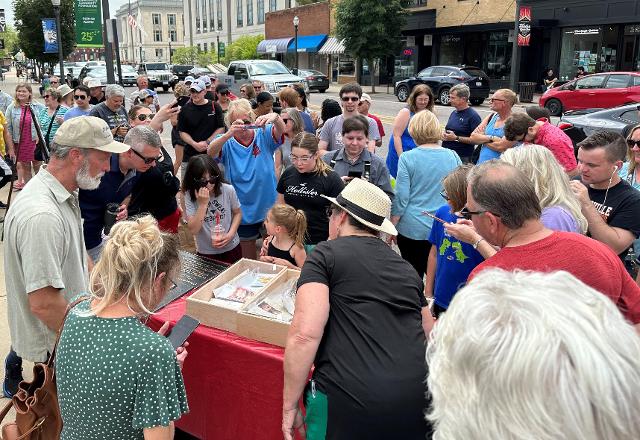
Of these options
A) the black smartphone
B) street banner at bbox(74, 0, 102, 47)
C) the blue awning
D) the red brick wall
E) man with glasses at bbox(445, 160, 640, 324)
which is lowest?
the black smartphone

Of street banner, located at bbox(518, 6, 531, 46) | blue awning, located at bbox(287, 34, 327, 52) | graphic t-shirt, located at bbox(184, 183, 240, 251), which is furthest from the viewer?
blue awning, located at bbox(287, 34, 327, 52)

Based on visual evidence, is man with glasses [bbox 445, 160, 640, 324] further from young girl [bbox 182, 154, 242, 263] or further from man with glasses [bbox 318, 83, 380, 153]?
man with glasses [bbox 318, 83, 380, 153]

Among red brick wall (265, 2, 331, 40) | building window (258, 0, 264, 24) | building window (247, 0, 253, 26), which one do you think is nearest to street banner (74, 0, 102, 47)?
red brick wall (265, 2, 331, 40)

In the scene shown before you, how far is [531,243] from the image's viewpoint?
2.21 metres

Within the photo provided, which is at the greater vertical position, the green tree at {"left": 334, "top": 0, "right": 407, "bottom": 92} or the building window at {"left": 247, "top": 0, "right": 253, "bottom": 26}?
the building window at {"left": 247, "top": 0, "right": 253, "bottom": 26}

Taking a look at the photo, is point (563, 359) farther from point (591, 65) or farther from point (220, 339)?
point (591, 65)

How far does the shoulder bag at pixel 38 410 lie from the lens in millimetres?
2404

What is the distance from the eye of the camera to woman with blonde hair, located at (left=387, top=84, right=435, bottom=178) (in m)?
6.21

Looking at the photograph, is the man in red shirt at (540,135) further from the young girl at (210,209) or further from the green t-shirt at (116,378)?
the green t-shirt at (116,378)

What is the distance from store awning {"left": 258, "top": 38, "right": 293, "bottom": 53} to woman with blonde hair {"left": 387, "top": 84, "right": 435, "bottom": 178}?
42.3 metres

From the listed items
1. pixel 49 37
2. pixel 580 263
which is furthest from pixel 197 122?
pixel 49 37

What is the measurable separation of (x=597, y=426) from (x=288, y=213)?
2.86m

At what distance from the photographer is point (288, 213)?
12.1 ft

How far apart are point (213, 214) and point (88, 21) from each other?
1217 cm
